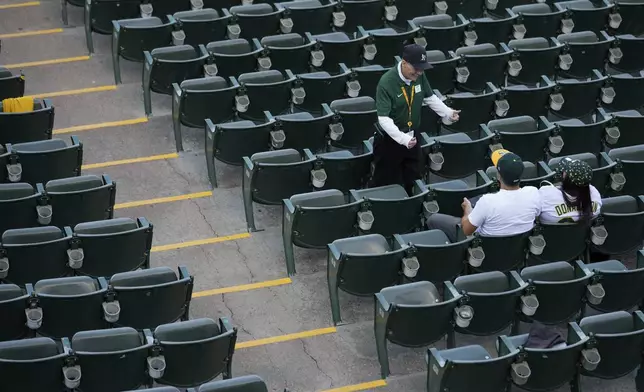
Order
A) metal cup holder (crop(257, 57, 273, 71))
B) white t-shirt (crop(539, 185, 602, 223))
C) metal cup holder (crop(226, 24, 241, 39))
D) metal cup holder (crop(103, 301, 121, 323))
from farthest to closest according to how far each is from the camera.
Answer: metal cup holder (crop(226, 24, 241, 39)) < metal cup holder (crop(257, 57, 273, 71)) < white t-shirt (crop(539, 185, 602, 223)) < metal cup holder (crop(103, 301, 121, 323))

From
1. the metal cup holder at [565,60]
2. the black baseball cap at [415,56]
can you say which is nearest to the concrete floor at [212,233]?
the black baseball cap at [415,56]

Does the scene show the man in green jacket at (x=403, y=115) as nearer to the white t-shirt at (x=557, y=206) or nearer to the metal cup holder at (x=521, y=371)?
the white t-shirt at (x=557, y=206)

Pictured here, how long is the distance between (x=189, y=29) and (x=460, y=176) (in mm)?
3389

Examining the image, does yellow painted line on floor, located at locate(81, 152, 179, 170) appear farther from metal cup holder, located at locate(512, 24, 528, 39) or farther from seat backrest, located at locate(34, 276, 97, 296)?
metal cup holder, located at locate(512, 24, 528, 39)

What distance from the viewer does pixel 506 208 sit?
932cm

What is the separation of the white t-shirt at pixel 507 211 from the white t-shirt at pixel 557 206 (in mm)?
142

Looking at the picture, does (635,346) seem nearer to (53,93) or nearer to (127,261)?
(127,261)

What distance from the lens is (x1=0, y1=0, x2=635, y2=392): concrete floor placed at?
9.19 meters

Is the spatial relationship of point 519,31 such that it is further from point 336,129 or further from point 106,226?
point 106,226

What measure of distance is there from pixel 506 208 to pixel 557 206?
522 millimetres

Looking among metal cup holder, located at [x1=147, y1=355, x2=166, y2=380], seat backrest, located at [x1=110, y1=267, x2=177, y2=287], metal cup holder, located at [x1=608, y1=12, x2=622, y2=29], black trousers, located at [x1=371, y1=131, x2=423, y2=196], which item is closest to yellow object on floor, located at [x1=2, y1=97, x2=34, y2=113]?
seat backrest, located at [x1=110, y1=267, x2=177, y2=287]

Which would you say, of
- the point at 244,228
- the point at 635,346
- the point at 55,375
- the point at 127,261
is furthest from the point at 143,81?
the point at 635,346

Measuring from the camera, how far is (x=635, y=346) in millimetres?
8617

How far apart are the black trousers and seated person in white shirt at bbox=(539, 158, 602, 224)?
124cm
